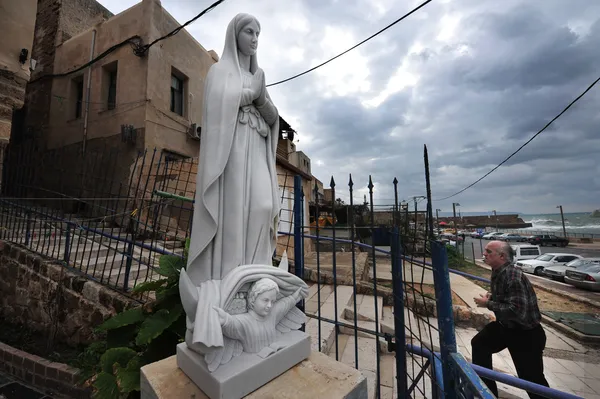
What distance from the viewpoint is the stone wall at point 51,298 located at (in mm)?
3564

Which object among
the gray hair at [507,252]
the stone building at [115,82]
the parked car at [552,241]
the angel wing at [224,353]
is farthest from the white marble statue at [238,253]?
the parked car at [552,241]

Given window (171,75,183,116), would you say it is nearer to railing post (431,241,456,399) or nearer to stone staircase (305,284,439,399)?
stone staircase (305,284,439,399)

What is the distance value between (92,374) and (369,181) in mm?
3116

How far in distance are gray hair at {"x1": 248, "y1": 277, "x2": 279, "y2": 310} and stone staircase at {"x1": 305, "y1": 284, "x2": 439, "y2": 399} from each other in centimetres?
76

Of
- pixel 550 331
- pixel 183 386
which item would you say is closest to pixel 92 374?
pixel 183 386

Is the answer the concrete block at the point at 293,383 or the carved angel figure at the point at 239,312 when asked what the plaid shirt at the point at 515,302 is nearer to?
the concrete block at the point at 293,383

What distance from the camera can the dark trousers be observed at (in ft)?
8.15

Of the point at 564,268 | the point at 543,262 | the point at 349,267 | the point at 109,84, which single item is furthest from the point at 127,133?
the point at 543,262

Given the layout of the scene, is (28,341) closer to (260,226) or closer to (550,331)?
(260,226)

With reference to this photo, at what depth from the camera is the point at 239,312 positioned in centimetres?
157

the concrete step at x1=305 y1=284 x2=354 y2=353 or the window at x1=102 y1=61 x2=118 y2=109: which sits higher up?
the window at x1=102 y1=61 x2=118 y2=109

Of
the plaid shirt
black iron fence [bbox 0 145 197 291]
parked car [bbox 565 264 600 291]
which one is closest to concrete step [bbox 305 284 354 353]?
the plaid shirt

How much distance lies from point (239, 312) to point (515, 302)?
261 centimetres

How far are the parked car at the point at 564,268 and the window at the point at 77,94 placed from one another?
64.2ft
